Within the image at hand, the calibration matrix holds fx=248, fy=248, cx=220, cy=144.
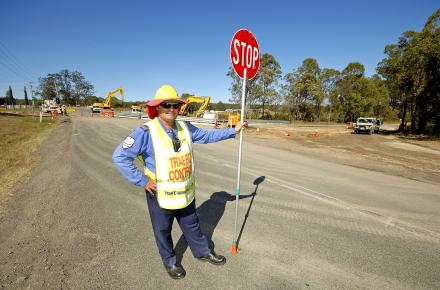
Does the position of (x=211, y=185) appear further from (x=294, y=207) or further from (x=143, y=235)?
(x=143, y=235)

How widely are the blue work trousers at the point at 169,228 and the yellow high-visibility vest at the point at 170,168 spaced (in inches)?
6.0

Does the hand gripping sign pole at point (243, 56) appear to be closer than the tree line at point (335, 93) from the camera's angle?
Yes

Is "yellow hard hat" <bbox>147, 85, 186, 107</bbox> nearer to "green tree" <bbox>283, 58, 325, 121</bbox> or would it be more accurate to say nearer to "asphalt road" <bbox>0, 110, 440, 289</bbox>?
"asphalt road" <bbox>0, 110, 440, 289</bbox>

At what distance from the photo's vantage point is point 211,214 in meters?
4.62

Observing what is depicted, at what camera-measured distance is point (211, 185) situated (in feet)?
21.0

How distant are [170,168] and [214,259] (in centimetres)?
135

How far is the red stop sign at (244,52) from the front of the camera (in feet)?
10.9

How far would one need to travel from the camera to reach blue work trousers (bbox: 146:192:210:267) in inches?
110

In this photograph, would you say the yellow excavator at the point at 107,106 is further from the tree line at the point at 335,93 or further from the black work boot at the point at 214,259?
the black work boot at the point at 214,259

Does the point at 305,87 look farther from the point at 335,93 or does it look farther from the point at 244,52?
the point at 244,52

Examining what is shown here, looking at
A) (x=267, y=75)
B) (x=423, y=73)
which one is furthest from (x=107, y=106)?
(x=423, y=73)

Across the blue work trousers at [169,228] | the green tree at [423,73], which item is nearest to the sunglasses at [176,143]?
the blue work trousers at [169,228]

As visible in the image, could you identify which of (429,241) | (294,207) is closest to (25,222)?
(294,207)

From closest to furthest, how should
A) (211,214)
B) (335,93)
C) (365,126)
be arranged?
(211,214) < (365,126) < (335,93)
